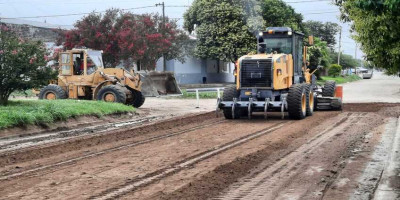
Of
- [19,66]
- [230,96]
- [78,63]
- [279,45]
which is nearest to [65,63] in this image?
[78,63]

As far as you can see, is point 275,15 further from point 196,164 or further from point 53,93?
point 196,164

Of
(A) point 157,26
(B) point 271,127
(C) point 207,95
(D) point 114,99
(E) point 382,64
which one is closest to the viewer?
(E) point 382,64

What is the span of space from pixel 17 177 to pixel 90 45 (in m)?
31.1

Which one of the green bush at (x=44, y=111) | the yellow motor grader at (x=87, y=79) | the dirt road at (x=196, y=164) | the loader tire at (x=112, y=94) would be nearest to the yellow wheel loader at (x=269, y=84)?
the dirt road at (x=196, y=164)

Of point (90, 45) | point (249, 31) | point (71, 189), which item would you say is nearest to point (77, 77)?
point (90, 45)

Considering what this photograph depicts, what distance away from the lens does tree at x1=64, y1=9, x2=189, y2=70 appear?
129 feet

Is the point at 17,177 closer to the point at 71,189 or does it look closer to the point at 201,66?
the point at 71,189

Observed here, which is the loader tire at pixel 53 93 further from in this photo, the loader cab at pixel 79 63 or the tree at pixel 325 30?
the tree at pixel 325 30

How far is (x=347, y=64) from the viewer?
436 ft

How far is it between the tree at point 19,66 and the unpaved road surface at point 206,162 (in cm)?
228

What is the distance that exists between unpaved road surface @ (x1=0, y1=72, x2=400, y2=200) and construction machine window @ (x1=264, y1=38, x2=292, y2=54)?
172 inches

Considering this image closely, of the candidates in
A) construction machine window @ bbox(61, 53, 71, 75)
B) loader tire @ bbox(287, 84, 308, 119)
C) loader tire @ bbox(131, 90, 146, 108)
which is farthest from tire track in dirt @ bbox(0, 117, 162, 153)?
construction machine window @ bbox(61, 53, 71, 75)

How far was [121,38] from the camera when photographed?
39.6 meters

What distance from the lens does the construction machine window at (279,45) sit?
69.6ft
